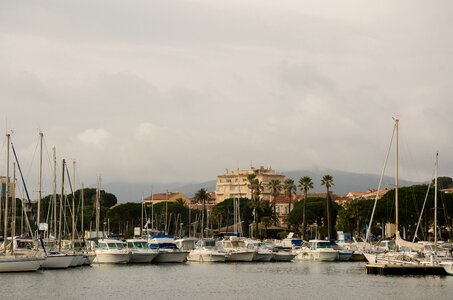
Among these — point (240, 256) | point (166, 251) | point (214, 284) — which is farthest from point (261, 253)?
point (214, 284)

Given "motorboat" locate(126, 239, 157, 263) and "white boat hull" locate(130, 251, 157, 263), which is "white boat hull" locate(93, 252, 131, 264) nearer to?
"motorboat" locate(126, 239, 157, 263)

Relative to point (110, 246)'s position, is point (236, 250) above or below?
below

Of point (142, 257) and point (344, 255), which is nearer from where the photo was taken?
point (142, 257)

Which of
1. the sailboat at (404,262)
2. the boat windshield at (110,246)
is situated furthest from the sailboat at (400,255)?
the boat windshield at (110,246)

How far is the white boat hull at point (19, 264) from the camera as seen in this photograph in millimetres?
72000

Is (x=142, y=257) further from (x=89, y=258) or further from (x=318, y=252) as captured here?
(x=318, y=252)

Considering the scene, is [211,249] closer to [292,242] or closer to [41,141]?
[41,141]

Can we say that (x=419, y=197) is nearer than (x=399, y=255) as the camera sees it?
No

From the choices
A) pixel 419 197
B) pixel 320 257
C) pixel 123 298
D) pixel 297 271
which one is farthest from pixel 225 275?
pixel 419 197

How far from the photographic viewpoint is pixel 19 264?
239ft

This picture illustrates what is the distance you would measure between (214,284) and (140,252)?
25723 mm

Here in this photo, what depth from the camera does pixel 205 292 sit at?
6197cm

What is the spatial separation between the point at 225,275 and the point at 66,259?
13968 millimetres

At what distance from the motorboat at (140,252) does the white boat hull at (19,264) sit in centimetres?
1893
